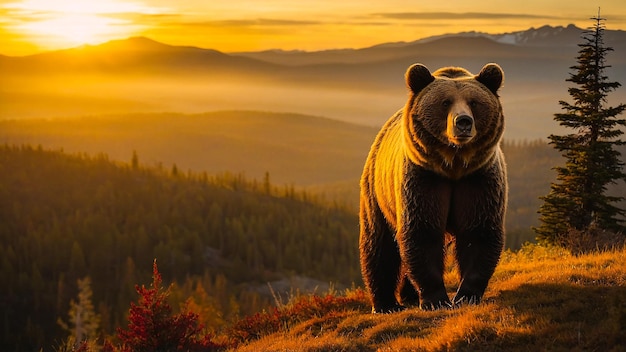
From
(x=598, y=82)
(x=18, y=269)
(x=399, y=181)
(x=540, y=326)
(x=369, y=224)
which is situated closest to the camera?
(x=540, y=326)

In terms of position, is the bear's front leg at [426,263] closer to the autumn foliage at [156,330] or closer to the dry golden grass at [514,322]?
the dry golden grass at [514,322]

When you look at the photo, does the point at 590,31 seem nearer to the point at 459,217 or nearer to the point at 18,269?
the point at 459,217

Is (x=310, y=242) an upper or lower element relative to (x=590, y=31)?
lower

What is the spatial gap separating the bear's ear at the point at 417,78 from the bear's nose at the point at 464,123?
1.42 m

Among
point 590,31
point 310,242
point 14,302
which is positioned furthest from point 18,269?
point 590,31

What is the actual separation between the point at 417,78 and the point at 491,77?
0.96 meters

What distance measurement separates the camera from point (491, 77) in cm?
932

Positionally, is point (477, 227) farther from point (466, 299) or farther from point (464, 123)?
point (464, 123)

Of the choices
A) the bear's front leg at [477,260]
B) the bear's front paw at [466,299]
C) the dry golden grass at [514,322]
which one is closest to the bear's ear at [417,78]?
the bear's front leg at [477,260]

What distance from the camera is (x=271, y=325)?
12797 mm

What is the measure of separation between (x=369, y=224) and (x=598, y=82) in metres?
12.2

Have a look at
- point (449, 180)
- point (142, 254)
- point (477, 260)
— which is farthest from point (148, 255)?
point (449, 180)

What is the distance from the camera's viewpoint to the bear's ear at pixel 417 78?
9414 mm

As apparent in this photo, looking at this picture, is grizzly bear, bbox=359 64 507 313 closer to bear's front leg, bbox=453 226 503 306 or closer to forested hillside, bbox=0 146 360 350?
bear's front leg, bbox=453 226 503 306
